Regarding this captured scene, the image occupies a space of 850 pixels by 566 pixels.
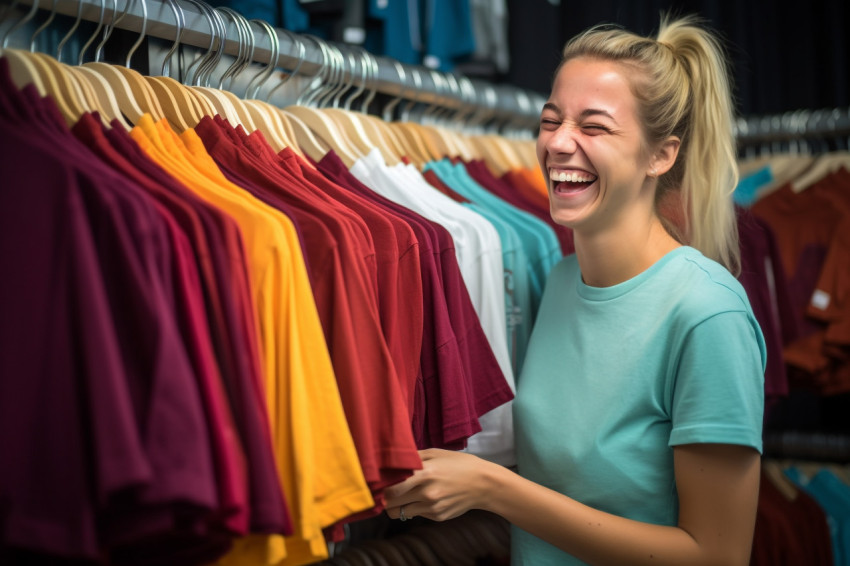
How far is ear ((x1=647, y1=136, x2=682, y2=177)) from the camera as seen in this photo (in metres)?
1.44

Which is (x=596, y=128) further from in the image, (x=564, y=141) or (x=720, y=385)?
(x=720, y=385)

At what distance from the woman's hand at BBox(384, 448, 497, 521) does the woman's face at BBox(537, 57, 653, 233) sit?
0.46m

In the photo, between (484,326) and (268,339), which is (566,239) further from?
(268,339)

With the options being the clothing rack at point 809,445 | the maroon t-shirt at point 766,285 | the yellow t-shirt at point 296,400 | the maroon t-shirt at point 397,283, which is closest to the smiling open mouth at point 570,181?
the maroon t-shirt at point 397,283

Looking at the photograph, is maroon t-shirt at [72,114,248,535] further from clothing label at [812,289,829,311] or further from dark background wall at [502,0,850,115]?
dark background wall at [502,0,850,115]

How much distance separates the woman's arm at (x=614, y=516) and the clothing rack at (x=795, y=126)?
1.67 m

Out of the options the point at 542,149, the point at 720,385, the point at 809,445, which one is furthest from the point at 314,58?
the point at 809,445

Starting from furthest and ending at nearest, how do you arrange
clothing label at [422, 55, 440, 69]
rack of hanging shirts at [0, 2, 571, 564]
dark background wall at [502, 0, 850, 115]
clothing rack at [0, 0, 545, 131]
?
dark background wall at [502, 0, 850, 115] < clothing label at [422, 55, 440, 69] < clothing rack at [0, 0, 545, 131] < rack of hanging shirts at [0, 2, 571, 564]

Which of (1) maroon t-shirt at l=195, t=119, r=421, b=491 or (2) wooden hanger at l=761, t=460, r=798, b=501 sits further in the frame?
(2) wooden hanger at l=761, t=460, r=798, b=501

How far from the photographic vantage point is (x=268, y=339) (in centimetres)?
106

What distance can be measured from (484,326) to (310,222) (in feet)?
1.66

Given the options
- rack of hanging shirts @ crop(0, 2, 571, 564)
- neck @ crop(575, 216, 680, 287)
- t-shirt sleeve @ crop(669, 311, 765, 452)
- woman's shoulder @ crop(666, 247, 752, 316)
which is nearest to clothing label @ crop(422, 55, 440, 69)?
rack of hanging shirts @ crop(0, 2, 571, 564)

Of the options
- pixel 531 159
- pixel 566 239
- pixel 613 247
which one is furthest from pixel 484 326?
pixel 531 159

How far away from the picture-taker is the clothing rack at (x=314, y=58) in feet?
4.35
